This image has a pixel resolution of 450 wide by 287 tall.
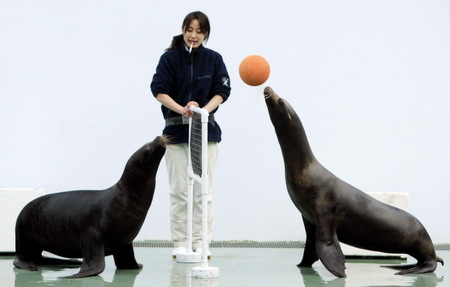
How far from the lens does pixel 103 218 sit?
18.9ft

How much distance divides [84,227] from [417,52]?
3.26 m

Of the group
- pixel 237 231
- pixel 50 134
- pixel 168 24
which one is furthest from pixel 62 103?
pixel 237 231

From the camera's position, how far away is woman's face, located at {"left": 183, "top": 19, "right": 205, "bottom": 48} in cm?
641

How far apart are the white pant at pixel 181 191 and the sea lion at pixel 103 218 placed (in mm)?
631

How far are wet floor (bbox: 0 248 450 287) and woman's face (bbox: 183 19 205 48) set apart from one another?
1.45m

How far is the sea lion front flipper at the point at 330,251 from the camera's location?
5641 mm

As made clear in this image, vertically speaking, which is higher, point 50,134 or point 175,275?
point 50,134

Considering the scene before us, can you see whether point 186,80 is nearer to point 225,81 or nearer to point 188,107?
point 225,81

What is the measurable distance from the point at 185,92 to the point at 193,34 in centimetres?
39

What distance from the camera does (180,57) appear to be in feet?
21.4

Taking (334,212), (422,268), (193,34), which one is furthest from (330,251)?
(193,34)

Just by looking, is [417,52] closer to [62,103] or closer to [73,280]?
[62,103]

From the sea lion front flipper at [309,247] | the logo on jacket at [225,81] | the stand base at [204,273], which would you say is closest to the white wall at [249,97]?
the logo on jacket at [225,81]

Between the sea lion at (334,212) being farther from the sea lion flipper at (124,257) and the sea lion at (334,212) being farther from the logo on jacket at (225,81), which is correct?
the sea lion flipper at (124,257)
